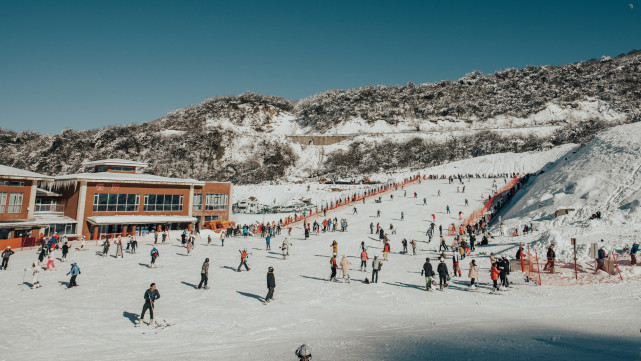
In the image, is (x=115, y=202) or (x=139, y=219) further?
(x=115, y=202)

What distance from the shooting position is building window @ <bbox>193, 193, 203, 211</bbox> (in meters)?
42.9

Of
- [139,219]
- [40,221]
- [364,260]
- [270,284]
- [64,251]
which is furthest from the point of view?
[139,219]

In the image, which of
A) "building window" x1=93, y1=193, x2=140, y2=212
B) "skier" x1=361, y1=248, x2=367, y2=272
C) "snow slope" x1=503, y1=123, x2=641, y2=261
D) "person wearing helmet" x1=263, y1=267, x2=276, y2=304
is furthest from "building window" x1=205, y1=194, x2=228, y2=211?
"person wearing helmet" x1=263, y1=267, x2=276, y2=304

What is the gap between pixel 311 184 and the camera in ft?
218

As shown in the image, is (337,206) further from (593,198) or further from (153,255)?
(153,255)

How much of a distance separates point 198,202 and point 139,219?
27.4 feet

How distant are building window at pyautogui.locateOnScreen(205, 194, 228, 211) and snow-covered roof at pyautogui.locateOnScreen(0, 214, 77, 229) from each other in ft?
45.3

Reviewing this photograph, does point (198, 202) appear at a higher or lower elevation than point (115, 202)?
higher

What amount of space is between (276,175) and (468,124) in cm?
4849

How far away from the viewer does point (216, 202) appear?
44656 mm

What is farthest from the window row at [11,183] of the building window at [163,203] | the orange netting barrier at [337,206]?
the orange netting barrier at [337,206]

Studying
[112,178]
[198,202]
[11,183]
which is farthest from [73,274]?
[198,202]

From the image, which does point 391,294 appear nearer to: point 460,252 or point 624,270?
point 460,252

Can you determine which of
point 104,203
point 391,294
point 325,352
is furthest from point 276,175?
point 325,352
